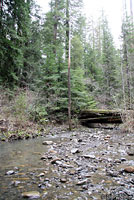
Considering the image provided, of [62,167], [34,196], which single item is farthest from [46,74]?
[34,196]

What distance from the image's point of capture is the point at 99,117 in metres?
11.2

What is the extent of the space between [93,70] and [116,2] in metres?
10.8

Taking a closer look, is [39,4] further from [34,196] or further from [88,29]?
[34,196]

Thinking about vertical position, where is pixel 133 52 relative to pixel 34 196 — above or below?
above

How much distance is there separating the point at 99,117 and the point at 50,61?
631cm

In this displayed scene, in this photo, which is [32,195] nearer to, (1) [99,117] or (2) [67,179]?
(2) [67,179]

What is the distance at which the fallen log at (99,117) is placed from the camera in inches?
405

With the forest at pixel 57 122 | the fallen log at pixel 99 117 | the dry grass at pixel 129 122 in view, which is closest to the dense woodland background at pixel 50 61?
the forest at pixel 57 122

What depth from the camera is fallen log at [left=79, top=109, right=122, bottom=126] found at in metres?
10.3

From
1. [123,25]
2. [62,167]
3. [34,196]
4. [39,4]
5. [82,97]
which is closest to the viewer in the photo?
[34,196]

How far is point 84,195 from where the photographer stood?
2.12 m

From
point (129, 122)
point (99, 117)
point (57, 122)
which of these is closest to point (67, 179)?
point (129, 122)

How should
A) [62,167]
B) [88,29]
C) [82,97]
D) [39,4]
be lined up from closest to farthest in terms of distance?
A: [62,167], [82,97], [39,4], [88,29]

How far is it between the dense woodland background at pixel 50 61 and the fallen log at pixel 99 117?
564mm
